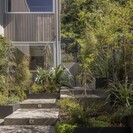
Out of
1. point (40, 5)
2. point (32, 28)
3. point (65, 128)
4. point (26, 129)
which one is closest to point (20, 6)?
point (40, 5)

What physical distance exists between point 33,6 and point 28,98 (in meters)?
4.98

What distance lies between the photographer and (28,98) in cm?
1085

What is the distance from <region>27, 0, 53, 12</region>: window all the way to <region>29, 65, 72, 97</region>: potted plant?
3373 millimetres

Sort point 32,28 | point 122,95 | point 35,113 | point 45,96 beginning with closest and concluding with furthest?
point 122,95 → point 35,113 → point 45,96 → point 32,28

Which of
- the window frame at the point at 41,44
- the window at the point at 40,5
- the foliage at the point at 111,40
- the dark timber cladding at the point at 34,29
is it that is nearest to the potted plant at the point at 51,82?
the foliage at the point at 111,40

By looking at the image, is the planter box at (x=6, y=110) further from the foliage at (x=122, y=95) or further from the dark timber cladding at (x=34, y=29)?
the dark timber cladding at (x=34, y=29)

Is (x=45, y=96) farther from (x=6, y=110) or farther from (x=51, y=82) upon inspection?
(x=6, y=110)

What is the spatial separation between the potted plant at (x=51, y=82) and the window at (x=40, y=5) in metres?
3.37

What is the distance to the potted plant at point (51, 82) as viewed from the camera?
11133 millimetres

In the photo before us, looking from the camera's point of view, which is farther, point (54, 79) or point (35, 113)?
point (54, 79)

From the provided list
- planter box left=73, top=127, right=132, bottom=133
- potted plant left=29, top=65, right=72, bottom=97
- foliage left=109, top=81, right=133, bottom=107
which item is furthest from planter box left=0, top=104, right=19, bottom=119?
planter box left=73, top=127, right=132, bottom=133

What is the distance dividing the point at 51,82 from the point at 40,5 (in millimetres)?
4237

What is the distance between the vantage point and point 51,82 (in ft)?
37.6

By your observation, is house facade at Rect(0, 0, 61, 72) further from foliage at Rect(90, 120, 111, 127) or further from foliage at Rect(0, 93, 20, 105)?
foliage at Rect(90, 120, 111, 127)
